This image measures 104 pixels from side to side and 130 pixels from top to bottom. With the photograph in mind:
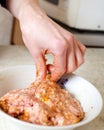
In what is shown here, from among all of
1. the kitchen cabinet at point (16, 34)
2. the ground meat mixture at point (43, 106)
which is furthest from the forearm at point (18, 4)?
the kitchen cabinet at point (16, 34)

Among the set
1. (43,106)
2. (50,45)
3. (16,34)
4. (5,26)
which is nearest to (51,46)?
(50,45)

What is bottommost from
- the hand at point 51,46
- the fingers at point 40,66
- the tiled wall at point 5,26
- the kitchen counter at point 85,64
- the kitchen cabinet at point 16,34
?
the kitchen cabinet at point 16,34

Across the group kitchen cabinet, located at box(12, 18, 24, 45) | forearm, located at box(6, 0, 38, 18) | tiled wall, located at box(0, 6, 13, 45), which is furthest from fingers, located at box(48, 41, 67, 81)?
kitchen cabinet, located at box(12, 18, 24, 45)

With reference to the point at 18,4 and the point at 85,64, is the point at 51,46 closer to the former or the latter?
the point at 18,4

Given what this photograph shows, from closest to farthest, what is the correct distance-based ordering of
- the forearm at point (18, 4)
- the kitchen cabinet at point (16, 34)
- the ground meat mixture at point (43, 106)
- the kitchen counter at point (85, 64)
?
the ground meat mixture at point (43, 106), the forearm at point (18, 4), the kitchen counter at point (85, 64), the kitchen cabinet at point (16, 34)

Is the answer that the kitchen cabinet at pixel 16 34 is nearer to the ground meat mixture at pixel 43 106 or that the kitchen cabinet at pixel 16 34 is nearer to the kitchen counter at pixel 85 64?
the kitchen counter at pixel 85 64

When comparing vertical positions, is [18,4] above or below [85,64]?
above
